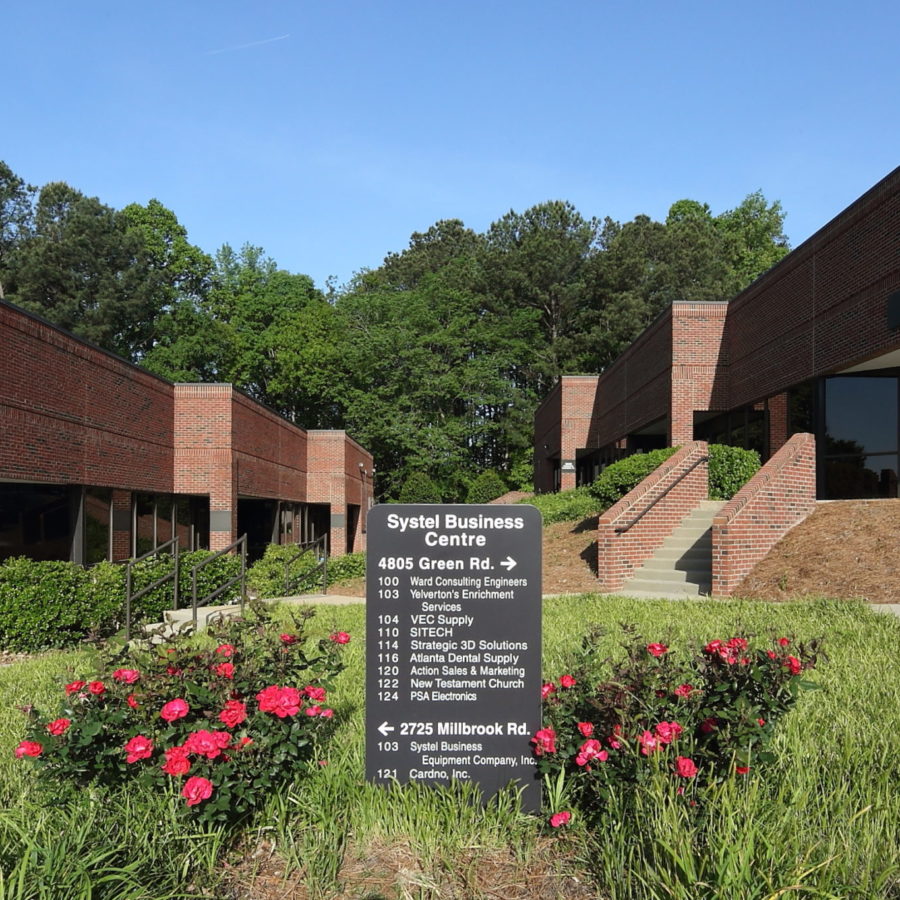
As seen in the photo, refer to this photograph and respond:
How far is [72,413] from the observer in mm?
14969

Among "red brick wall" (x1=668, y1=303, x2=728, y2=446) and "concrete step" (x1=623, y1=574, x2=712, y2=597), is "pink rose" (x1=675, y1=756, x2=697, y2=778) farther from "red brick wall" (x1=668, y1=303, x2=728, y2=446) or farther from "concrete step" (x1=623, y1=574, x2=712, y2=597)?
"red brick wall" (x1=668, y1=303, x2=728, y2=446)

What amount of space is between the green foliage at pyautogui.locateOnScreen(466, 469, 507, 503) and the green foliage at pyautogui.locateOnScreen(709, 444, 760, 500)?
30167 mm

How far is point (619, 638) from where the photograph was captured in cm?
746

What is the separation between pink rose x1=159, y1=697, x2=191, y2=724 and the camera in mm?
3371

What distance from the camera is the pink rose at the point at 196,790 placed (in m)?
3.06

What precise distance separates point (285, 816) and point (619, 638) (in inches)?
182

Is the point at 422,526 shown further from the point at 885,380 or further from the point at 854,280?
the point at 885,380

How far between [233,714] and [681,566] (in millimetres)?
11528

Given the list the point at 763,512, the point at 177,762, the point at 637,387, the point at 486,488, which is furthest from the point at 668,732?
the point at 486,488

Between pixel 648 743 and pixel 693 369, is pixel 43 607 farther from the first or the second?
pixel 693 369

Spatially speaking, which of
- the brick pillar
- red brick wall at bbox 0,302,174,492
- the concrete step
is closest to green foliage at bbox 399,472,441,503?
red brick wall at bbox 0,302,174,492

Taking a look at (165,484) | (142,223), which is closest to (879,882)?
(165,484)

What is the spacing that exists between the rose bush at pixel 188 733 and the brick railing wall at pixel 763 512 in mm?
9316

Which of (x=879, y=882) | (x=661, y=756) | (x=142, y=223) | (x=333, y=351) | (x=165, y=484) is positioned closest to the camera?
(x=879, y=882)
